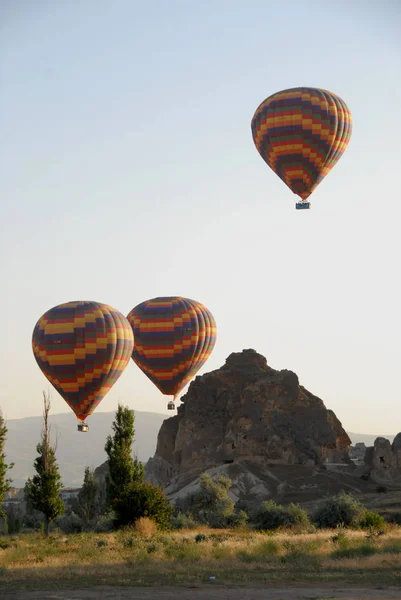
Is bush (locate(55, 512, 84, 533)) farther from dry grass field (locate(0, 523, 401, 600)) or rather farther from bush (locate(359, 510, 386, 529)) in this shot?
dry grass field (locate(0, 523, 401, 600))

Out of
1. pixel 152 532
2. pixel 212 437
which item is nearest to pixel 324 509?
pixel 152 532

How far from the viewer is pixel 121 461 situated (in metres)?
63.3

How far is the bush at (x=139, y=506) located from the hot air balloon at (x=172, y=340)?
751 inches

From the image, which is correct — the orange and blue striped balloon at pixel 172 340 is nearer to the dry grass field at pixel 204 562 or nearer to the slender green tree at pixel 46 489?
the slender green tree at pixel 46 489

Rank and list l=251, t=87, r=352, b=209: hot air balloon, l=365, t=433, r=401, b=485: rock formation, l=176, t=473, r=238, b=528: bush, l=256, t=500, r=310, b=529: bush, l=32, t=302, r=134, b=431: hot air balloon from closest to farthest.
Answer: l=256, t=500, r=310, b=529: bush < l=32, t=302, r=134, b=431: hot air balloon < l=251, t=87, r=352, b=209: hot air balloon < l=176, t=473, r=238, b=528: bush < l=365, t=433, r=401, b=485: rock formation

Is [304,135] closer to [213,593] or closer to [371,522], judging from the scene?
[371,522]

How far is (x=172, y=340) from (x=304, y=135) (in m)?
18.4

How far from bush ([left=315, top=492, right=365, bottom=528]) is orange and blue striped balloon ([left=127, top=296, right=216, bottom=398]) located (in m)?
19.1

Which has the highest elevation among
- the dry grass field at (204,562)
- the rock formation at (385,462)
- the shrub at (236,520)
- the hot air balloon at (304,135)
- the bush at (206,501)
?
the hot air balloon at (304,135)

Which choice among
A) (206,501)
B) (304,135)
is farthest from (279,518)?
(206,501)

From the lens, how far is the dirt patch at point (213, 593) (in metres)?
27.9

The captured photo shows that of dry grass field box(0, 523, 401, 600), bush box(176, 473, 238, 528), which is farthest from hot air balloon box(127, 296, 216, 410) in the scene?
dry grass field box(0, 523, 401, 600)

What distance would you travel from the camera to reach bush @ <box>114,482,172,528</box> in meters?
52.7

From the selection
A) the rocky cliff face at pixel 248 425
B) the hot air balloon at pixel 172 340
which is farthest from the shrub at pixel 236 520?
the rocky cliff face at pixel 248 425
